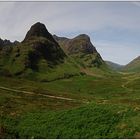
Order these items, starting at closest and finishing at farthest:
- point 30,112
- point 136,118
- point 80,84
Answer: point 136,118, point 30,112, point 80,84

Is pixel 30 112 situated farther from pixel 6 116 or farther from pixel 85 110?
pixel 85 110

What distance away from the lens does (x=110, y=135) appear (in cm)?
4334

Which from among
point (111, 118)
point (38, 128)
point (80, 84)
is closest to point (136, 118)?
point (111, 118)

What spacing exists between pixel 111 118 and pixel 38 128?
10903mm

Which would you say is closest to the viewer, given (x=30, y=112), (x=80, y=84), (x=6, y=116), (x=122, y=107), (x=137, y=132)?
(x=137, y=132)

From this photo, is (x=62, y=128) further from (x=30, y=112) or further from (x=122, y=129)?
(x=30, y=112)

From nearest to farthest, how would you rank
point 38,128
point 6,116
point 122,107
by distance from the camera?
point 38,128
point 122,107
point 6,116

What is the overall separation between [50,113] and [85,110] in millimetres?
7129

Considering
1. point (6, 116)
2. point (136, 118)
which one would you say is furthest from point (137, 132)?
point (6, 116)

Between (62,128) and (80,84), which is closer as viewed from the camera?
(62,128)

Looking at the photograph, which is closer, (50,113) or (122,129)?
(122,129)

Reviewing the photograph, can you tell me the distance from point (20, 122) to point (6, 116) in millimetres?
4333

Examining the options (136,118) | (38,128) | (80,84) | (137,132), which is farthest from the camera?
(80,84)

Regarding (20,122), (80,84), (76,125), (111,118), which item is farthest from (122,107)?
(80,84)
